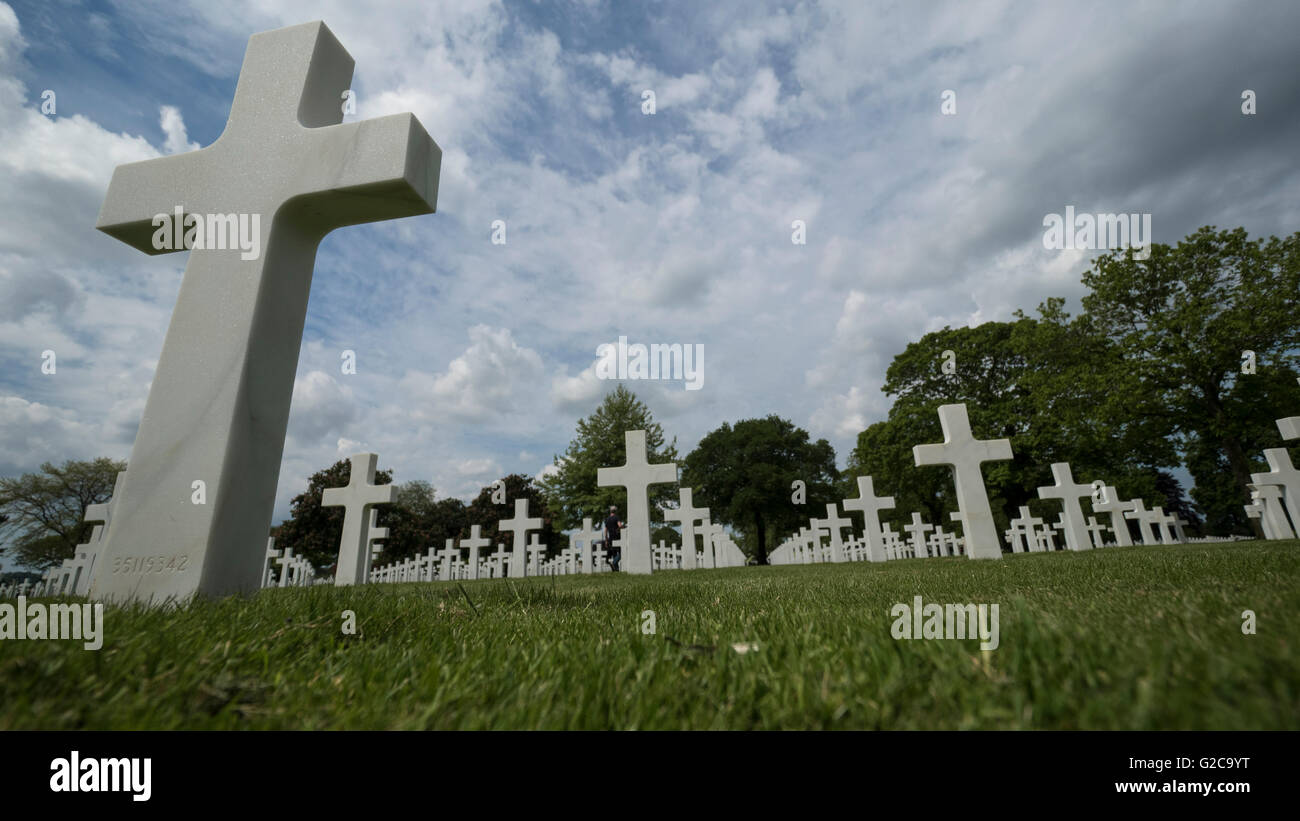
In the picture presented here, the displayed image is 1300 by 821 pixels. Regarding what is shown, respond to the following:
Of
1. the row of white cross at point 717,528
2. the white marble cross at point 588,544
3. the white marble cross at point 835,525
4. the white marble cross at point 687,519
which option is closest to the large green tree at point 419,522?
the row of white cross at point 717,528

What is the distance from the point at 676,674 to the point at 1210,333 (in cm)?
2493

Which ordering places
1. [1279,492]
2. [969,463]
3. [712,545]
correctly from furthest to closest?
[712,545] → [1279,492] → [969,463]

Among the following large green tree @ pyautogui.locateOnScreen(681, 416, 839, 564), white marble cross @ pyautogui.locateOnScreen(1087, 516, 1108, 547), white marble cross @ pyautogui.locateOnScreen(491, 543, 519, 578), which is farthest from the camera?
large green tree @ pyautogui.locateOnScreen(681, 416, 839, 564)

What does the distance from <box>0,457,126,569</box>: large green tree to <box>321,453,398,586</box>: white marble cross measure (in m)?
22.3

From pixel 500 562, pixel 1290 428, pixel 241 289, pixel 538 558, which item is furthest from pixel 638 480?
pixel 500 562

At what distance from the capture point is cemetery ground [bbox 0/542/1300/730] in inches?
44.1

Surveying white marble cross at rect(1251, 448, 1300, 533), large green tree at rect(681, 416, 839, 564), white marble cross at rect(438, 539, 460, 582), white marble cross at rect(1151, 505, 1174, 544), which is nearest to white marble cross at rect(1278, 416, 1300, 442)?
white marble cross at rect(1251, 448, 1300, 533)

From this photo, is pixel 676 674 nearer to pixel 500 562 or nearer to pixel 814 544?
pixel 500 562

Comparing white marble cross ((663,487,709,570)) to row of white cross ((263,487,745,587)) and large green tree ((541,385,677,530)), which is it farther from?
large green tree ((541,385,677,530))

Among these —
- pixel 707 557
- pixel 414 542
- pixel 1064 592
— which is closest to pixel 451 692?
pixel 1064 592

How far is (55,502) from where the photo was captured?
25359mm
